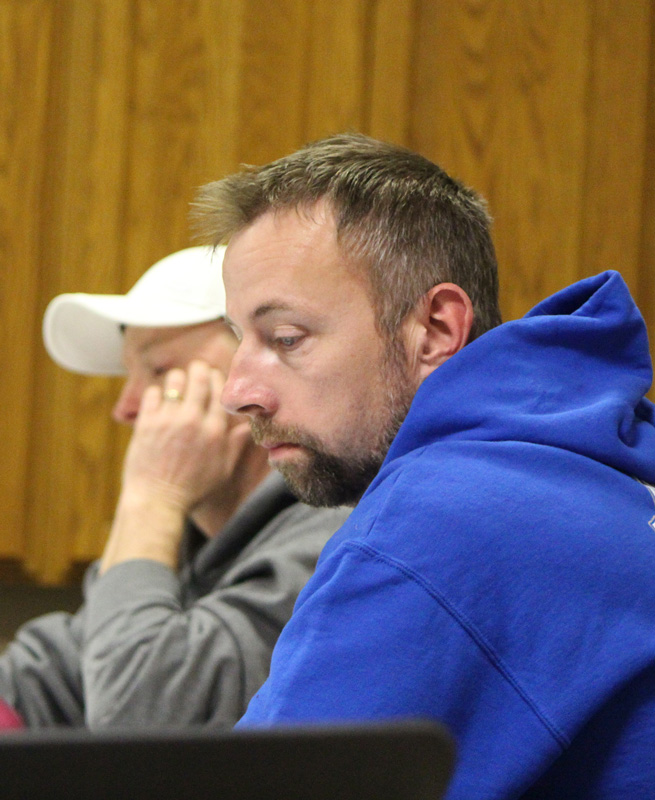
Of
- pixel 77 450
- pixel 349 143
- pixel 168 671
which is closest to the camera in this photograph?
pixel 349 143

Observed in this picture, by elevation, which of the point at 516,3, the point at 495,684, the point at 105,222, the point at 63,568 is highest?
the point at 516,3

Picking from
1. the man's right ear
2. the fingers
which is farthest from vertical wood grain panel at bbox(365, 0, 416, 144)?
the man's right ear

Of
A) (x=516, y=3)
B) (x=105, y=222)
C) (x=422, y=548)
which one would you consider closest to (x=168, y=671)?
(x=422, y=548)

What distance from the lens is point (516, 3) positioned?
6.01ft

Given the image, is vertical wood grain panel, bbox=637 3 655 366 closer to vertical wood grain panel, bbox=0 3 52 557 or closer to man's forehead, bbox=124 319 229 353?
man's forehead, bbox=124 319 229 353

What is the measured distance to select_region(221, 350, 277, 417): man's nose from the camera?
0.81 metres

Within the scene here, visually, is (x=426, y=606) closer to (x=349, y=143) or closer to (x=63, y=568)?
(x=349, y=143)

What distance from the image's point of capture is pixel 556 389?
2.23 ft

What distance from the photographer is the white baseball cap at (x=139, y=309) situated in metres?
1.34

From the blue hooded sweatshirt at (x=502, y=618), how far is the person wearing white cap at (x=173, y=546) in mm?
469

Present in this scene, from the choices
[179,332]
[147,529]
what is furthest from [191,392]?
[147,529]

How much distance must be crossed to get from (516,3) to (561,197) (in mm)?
366

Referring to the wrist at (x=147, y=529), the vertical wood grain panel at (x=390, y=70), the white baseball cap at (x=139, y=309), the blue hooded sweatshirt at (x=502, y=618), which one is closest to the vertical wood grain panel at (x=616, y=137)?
the vertical wood grain panel at (x=390, y=70)

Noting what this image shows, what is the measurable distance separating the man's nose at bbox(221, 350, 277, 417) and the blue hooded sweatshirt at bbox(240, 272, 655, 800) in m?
0.20
